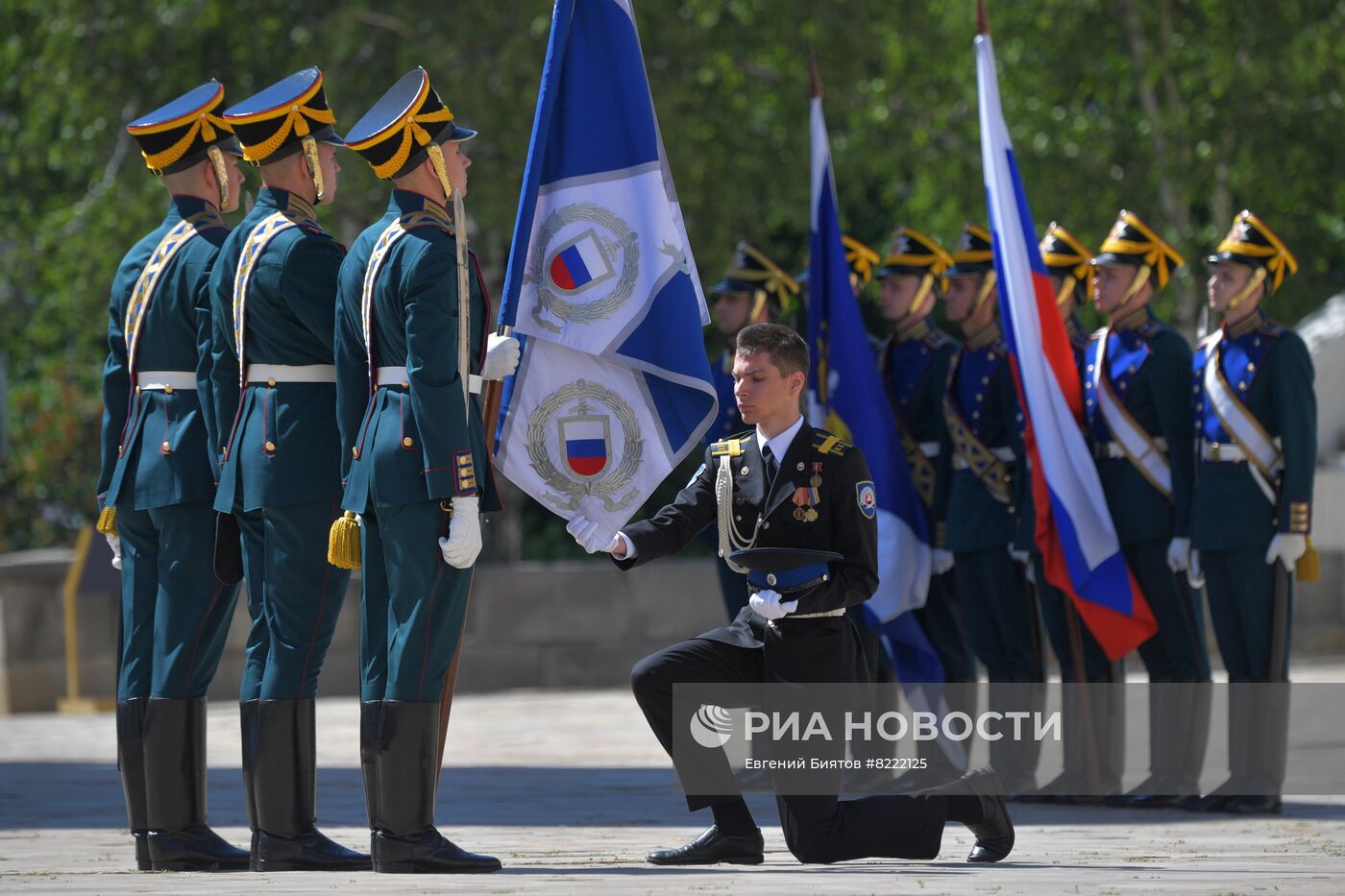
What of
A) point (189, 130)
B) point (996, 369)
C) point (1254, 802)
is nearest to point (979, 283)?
point (996, 369)

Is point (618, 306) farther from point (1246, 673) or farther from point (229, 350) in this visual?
point (1246, 673)

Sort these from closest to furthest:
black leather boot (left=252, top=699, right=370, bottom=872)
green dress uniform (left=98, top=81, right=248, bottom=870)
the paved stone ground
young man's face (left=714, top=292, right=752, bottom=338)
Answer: the paved stone ground < black leather boot (left=252, top=699, right=370, bottom=872) < green dress uniform (left=98, top=81, right=248, bottom=870) < young man's face (left=714, top=292, right=752, bottom=338)

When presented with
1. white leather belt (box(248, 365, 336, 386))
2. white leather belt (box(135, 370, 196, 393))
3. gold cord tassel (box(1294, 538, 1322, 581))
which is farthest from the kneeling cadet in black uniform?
gold cord tassel (box(1294, 538, 1322, 581))

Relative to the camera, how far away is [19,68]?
16422 millimetres

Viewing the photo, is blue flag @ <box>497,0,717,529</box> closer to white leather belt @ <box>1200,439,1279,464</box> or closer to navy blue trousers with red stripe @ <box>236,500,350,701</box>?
navy blue trousers with red stripe @ <box>236,500,350,701</box>

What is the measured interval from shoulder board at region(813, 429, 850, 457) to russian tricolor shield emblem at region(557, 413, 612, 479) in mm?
935

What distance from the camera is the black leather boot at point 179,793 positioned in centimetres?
677

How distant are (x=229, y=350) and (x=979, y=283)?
3.55m

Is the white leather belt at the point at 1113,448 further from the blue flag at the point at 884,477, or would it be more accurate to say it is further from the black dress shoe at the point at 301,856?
the black dress shoe at the point at 301,856

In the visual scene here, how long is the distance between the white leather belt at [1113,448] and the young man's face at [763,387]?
9.16 feet

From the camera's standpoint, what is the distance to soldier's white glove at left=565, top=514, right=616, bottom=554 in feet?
20.5

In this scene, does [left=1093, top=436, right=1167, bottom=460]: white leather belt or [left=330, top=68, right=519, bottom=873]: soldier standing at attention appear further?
[left=1093, top=436, right=1167, bottom=460]: white leather belt

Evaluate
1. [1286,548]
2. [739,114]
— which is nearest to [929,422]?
[1286,548]

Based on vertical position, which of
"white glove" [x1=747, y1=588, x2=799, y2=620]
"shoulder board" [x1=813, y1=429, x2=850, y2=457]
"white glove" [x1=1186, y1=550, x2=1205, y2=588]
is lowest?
"white glove" [x1=1186, y1=550, x2=1205, y2=588]
